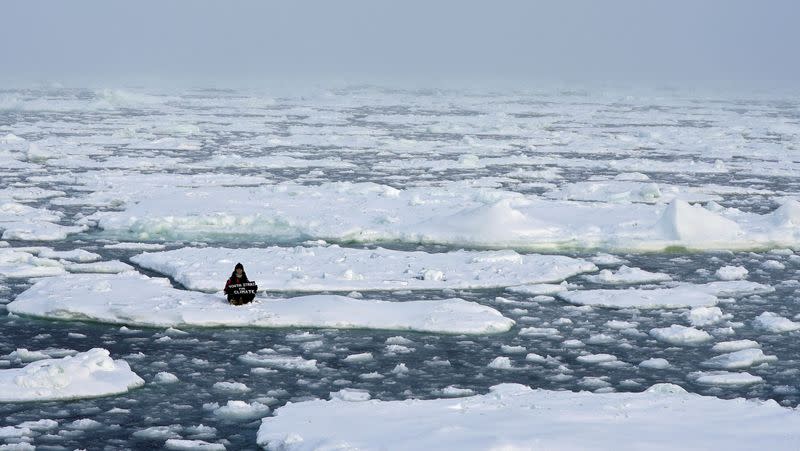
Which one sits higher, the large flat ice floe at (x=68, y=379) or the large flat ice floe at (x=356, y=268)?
the large flat ice floe at (x=356, y=268)

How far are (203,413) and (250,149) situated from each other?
18704mm

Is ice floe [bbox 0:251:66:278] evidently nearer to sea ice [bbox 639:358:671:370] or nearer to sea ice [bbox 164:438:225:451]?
sea ice [bbox 164:438:225:451]

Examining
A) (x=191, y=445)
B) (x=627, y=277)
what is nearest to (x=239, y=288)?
(x=191, y=445)

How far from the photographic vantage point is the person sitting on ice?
10.2m

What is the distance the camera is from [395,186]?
19.1 metres

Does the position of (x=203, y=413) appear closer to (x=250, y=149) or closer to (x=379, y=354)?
(x=379, y=354)

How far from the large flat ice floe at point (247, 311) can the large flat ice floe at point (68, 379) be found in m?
1.58

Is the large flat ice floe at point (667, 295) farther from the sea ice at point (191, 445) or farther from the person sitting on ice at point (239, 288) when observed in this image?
the sea ice at point (191, 445)

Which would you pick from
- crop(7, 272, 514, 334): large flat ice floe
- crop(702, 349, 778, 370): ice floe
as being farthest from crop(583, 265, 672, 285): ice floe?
crop(702, 349, 778, 370): ice floe

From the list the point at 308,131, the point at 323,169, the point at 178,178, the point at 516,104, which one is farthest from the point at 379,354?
the point at 516,104

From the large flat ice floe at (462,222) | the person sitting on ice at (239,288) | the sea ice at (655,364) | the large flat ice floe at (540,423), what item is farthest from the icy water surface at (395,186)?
the person sitting on ice at (239,288)

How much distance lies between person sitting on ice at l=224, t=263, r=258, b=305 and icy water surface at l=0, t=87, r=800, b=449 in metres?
0.63

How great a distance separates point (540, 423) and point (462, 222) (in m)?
7.52

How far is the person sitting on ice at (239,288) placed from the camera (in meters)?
10.2
